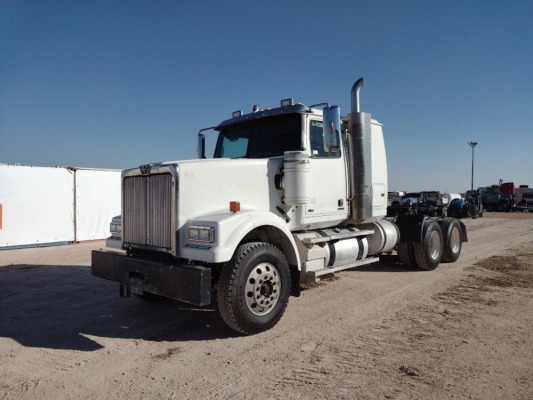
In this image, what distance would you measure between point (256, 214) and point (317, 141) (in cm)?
191

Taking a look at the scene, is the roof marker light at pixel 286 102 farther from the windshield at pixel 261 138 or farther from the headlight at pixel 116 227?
the headlight at pixel 116 227

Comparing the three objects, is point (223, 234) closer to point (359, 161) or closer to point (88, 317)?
point (88, 317)

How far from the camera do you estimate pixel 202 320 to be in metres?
5.06

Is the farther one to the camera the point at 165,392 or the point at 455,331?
the point at 455,331

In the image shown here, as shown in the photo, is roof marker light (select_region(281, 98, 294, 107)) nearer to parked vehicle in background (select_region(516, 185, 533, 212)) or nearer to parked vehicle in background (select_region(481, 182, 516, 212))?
parked vehicle in background (select_region(481, 182, 516, 212))

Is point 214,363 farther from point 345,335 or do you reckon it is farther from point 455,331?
point 455,331

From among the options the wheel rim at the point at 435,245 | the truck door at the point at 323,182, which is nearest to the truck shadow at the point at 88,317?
the truck door at the point at 323,182

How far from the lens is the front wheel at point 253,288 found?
4242 millimetres

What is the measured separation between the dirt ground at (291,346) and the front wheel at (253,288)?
220 millimetres

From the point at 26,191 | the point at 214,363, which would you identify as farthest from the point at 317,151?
the point at 26,191

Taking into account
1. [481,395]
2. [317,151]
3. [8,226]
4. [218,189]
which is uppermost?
[317,151]

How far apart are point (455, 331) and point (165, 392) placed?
3.31 metres

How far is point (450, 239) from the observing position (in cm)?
927

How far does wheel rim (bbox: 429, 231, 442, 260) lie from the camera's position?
8469 millimetres
